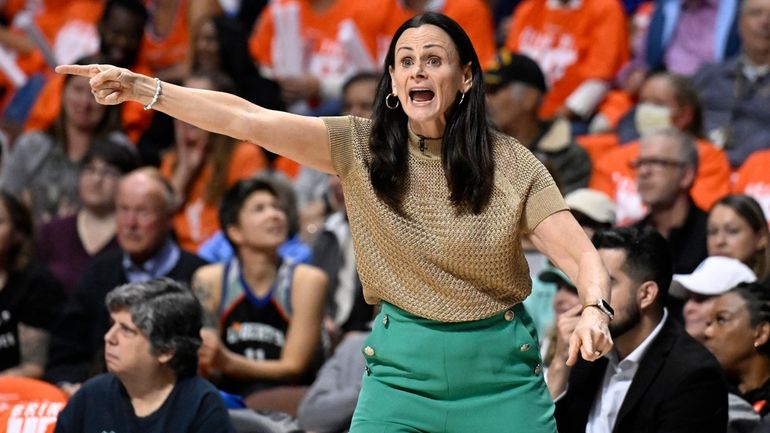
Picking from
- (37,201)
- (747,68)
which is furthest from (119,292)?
(747,68)

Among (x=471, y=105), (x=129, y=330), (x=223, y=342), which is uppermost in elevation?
(x=471, y=105)

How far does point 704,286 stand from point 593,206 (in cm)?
90

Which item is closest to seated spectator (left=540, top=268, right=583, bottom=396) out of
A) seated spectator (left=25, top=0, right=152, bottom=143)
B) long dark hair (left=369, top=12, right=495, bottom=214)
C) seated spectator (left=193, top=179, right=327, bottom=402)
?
seated spectator (left=193, top=179, right=327, bottom=402)

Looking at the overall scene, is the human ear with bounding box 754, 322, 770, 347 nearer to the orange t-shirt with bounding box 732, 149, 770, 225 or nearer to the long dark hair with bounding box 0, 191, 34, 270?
the orange t-shirt with bounding box 732, 149, 770, 225

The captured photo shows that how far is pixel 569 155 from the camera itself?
22.7ft

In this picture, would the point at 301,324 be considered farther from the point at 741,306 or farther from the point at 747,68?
the point at 747,68

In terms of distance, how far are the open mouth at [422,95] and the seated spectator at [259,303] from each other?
103 inches

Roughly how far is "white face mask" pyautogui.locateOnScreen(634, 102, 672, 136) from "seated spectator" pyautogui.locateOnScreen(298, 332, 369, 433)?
250cm

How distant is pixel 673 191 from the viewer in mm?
6391

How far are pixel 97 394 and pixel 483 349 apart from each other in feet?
5.47

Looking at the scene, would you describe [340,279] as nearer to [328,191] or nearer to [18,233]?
[328,191]

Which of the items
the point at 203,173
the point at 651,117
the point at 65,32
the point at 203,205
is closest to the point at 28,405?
the point at 203,205

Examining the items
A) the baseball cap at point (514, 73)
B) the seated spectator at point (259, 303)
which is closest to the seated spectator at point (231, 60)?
the baseball cap at point (514, 73)

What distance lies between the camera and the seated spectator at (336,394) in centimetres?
518
